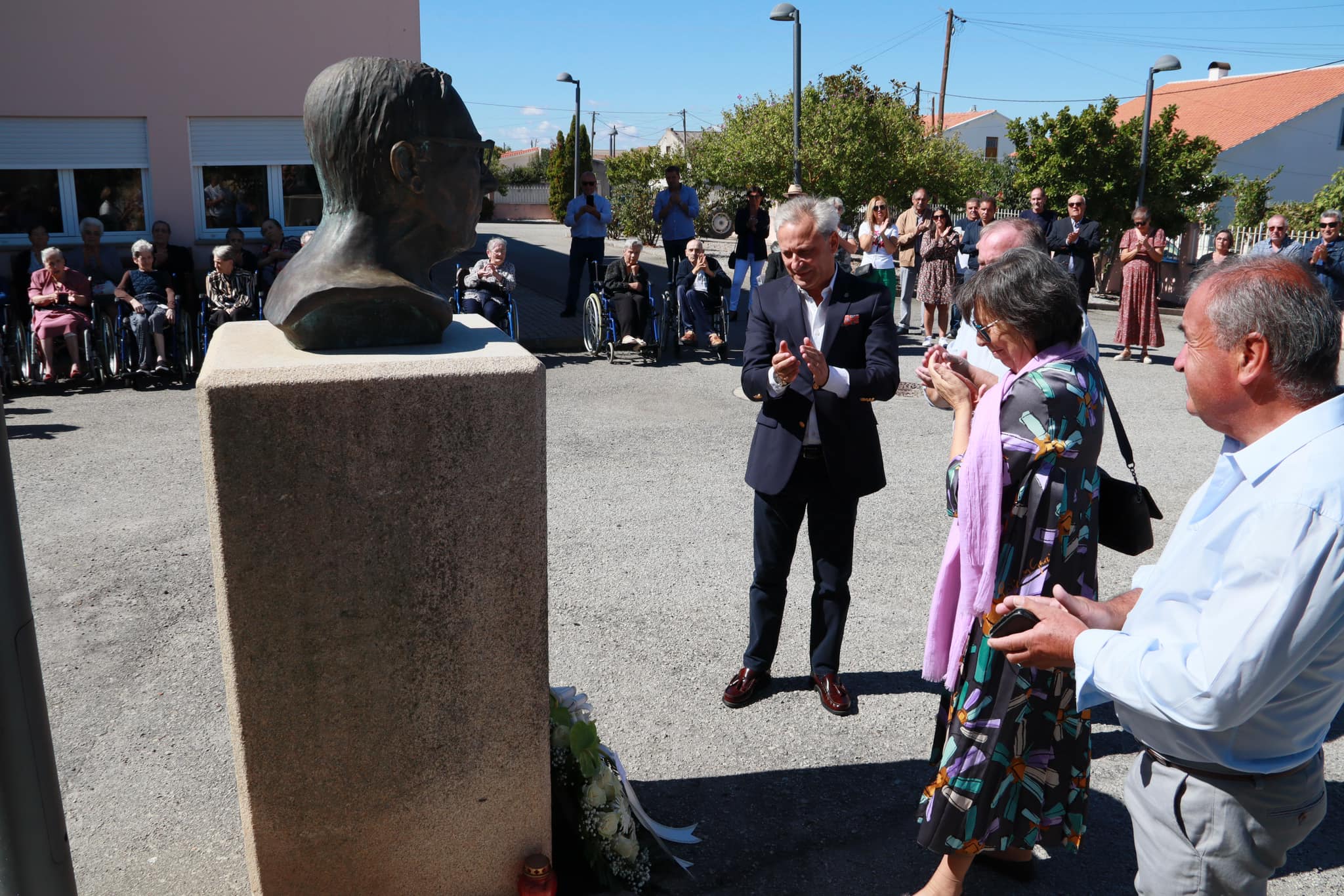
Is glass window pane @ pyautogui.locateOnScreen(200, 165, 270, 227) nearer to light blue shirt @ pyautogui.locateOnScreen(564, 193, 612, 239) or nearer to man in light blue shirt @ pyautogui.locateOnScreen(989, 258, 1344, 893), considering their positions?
light blue shirt @ pyautogui.locateOnScreen(564, 193, 612, 239)

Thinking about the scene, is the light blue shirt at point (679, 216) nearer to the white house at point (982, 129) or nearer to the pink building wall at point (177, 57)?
the pink building wall at point (177, 57)

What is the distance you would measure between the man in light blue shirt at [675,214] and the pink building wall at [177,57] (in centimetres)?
345

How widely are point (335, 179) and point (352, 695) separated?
127 cm

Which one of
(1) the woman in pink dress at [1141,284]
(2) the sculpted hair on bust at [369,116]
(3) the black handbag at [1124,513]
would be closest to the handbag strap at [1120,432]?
(3) the black handbag at [1124,513]

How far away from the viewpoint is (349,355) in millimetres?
2529

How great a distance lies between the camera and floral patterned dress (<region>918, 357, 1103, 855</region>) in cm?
264

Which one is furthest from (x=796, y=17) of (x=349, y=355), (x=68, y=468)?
(x=349, y=355)

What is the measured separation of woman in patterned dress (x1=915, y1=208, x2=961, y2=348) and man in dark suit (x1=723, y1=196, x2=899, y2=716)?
848cm

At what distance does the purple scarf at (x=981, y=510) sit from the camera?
2.64 metres

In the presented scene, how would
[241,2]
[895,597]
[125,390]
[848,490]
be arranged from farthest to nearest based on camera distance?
[241,2] < [125,390] < [895,597] < [848,490]

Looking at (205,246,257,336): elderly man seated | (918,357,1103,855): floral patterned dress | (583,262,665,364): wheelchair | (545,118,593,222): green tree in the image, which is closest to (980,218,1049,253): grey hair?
(918,357,1103,855): floral patterned dress

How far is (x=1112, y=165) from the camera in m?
18.1

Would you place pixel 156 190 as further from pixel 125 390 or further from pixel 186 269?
pixel 125 390

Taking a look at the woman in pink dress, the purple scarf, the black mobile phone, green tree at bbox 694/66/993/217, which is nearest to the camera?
the black mobile phone
